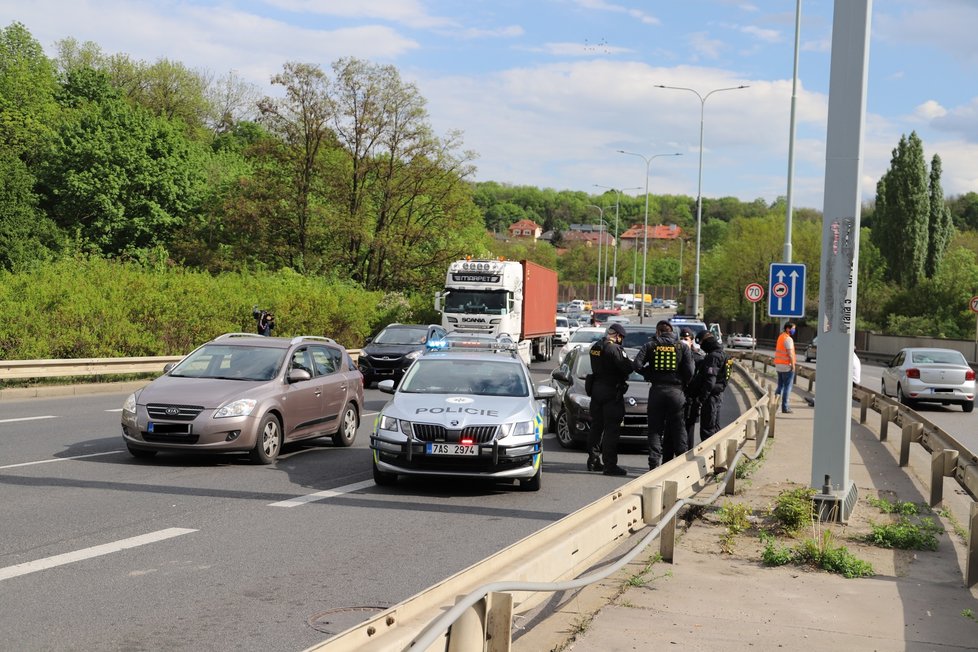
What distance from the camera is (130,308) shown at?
28.0 meters

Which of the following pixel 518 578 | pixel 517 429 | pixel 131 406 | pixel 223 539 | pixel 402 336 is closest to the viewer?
pixel 518 578

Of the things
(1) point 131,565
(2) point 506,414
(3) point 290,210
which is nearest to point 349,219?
(3) point 290,210

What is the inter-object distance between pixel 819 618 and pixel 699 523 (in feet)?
10.1

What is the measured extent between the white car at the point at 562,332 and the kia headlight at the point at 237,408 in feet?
151

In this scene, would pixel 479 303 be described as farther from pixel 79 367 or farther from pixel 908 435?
pixel 908 435

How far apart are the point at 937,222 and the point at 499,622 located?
71352 mm

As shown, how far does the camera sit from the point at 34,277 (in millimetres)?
25703

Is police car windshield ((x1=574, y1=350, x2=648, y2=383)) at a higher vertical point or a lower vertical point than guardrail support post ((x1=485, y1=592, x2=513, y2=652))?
higher

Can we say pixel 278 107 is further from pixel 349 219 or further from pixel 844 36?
pixel 844 36

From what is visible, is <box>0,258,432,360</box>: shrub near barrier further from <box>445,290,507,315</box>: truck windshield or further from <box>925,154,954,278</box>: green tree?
<box>925,154,954,278</box>: green tree

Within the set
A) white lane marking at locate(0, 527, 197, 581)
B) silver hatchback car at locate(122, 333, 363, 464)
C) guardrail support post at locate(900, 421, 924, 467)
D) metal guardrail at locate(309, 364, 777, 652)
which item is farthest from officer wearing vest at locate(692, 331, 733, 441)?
white lane marking at locate(0, 527, 197, 581)

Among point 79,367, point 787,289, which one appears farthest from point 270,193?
point 787,289

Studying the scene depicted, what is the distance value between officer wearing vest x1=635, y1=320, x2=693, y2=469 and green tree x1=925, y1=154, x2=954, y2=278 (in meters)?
63.3

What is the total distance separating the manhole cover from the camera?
6051 millimetres
